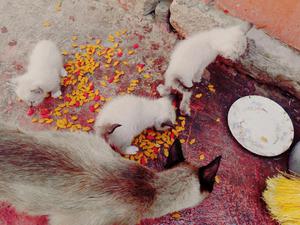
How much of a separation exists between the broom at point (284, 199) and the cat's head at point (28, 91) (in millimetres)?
2616

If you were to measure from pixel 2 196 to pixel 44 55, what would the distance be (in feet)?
5.64

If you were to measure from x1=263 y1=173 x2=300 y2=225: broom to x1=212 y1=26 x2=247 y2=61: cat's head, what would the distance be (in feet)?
4.69

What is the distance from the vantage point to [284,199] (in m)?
3.75

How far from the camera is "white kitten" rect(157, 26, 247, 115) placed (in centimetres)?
412

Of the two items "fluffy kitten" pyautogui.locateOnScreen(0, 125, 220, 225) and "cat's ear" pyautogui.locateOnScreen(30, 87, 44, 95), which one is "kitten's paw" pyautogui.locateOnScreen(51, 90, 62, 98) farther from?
"fluffy kitten" pyautogui.locateOnScreen(0, 125, 220, 225)

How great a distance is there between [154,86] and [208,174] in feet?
5.95

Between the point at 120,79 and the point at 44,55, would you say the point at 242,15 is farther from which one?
the point at 44,55

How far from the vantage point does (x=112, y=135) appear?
12.5 ft

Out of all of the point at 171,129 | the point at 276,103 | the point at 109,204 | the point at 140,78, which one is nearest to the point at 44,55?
the point at 140,78

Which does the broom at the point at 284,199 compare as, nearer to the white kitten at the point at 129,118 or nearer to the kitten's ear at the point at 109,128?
the white kitten at the point at 129,118

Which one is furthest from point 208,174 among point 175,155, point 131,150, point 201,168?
point 131,150

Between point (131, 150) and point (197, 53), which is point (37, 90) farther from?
point (197, 53)

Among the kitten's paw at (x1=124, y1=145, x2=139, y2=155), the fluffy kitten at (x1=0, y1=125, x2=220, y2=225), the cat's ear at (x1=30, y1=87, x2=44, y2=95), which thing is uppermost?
the fluffy kitten at (x1=0, y1=125, x2=220, y2=225)

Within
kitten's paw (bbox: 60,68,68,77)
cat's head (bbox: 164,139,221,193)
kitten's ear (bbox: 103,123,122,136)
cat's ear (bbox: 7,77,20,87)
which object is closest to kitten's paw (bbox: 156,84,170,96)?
kitten's ear (bbox: 103,123,122,136)
